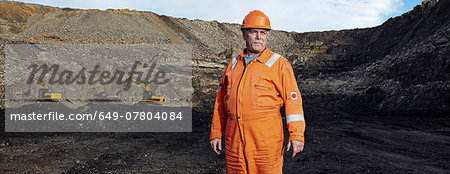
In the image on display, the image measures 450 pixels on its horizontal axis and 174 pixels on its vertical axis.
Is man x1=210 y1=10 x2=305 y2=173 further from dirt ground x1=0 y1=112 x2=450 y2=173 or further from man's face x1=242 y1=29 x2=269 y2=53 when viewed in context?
dirt ground x1=0 y1=112 x2=450 y2=173

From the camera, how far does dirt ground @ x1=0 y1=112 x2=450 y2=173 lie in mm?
5680

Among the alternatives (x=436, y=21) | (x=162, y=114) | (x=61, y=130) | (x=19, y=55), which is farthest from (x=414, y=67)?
(x=19, y=55)

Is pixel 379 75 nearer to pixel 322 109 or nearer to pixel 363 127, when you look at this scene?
pixel 322 109

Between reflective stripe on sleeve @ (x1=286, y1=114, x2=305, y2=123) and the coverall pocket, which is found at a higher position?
the coverall pocket

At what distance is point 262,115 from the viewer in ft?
6.64

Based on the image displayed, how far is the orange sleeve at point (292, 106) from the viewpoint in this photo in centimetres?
200

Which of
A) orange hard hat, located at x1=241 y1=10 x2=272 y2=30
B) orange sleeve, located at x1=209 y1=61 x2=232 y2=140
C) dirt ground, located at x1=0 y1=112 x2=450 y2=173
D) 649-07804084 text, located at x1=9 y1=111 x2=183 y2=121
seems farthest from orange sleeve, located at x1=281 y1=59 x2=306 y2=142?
649-07804084 text, located at x1=9 y1=111 x2=183 y2=121

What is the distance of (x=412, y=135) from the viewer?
10.6m

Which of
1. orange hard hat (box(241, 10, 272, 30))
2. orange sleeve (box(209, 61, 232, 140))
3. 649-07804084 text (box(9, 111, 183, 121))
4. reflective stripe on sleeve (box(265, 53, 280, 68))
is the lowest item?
649-07804084 text (box(9, 111, 183, 121))

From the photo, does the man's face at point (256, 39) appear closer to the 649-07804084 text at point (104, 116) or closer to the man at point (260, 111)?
the man at point (260, 111)

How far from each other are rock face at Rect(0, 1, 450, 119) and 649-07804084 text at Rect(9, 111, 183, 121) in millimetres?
2449

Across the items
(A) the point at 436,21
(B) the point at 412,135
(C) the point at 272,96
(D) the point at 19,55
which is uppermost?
(A) the point at 436,21

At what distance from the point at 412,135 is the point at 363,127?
1.96 metres

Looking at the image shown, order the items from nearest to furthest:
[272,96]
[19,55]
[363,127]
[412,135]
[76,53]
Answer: [272,96], [412,135], [363,127], [19,55], [76,53]
